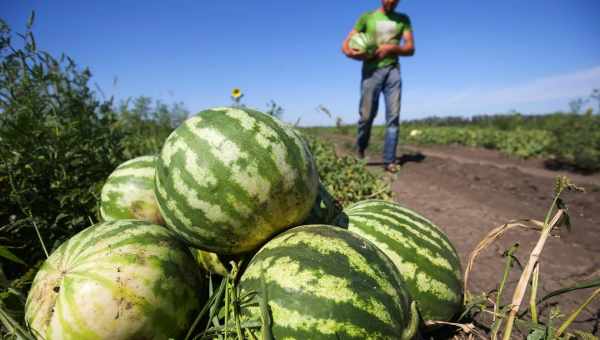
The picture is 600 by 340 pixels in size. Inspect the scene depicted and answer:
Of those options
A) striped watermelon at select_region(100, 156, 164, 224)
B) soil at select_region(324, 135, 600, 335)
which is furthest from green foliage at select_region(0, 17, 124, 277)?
soil at select_region(324, 135, 600, 335)

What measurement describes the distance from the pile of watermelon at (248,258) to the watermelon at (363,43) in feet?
17.7

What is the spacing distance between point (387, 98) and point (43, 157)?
18.2 ft

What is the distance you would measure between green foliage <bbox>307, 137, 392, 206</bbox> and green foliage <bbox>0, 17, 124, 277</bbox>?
6.96 ft

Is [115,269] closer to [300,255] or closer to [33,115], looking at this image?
[300,255]

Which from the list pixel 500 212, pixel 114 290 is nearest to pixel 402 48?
pixel 500 212

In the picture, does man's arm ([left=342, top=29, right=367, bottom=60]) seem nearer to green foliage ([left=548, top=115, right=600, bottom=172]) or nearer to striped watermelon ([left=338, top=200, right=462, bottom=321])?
striped watermelon ([left=338, top=200, right=462, bottom=321])

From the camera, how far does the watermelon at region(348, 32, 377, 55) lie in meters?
6.44

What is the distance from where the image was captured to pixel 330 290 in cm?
117

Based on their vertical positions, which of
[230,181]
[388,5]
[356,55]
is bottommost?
[230,181]

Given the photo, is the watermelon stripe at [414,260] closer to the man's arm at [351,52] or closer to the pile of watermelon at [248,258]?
the pile of watermelon at [248,258]

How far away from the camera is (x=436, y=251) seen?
1640 millimetres

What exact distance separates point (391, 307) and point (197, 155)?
990mm

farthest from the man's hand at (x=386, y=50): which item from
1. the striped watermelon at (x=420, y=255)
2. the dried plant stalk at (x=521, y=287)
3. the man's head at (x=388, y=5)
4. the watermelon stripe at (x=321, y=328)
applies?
the watermelon stripe at (x=321, y=328)

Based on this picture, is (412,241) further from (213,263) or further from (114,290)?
(114,290)
